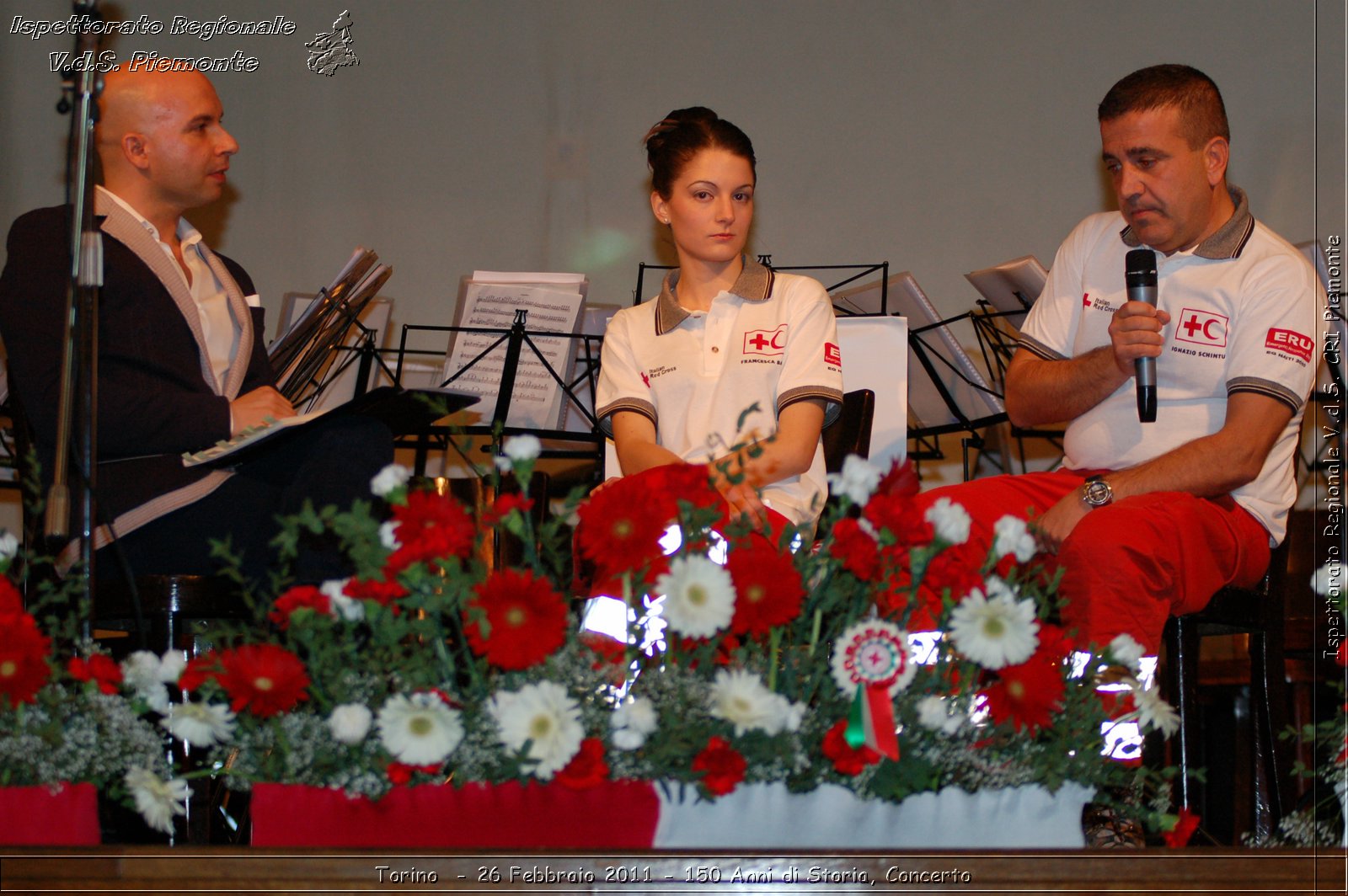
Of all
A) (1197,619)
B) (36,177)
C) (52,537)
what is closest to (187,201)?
(52,537)

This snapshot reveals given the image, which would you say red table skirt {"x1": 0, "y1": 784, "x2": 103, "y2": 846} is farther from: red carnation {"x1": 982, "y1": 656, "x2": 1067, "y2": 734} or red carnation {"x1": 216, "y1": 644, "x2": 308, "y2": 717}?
red carnation {"x1": 982, "y1": 656, "x2": 1067, "y2": 734}

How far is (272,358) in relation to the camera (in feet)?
10.9

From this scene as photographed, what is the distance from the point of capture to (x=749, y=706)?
130 cm

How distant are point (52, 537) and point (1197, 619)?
5.81 feet

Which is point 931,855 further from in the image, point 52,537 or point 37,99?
point 37,99

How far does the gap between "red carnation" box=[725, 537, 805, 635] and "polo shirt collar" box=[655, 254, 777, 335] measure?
1.41m

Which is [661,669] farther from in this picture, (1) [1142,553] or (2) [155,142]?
(2) [155,142]

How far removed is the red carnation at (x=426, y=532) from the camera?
134cm

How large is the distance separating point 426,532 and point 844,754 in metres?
0.46

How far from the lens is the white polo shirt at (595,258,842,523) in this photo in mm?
2609

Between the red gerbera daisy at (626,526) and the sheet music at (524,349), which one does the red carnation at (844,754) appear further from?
the sheet music at (524,349)

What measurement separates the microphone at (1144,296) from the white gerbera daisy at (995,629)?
99 centimetres

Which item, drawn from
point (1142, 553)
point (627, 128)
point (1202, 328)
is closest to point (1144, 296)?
point (1202, 328)

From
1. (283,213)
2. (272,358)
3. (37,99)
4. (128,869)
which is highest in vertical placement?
(37,99)
